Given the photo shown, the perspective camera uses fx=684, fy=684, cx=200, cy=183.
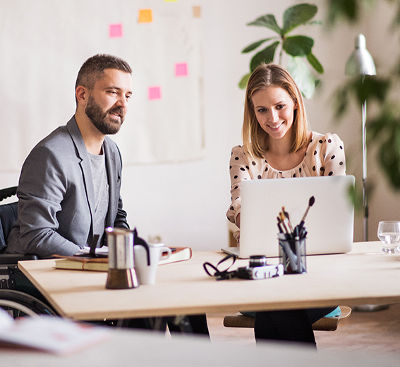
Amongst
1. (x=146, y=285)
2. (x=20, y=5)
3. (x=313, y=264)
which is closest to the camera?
(x=146, y=285)

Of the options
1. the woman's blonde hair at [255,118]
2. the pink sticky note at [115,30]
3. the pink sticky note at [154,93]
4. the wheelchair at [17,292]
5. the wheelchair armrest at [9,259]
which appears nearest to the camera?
the wheelchair at [17,292]

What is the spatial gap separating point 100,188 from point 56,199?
301mm

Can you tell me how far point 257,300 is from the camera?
1523 millimetres

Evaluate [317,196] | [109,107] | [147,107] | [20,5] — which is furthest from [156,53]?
A: [317,196]

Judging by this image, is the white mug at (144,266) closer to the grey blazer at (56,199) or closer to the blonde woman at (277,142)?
the grey blazer at (56,199)

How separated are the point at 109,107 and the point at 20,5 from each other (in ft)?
5.27

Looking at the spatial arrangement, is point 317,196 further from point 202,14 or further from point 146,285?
point 202,14

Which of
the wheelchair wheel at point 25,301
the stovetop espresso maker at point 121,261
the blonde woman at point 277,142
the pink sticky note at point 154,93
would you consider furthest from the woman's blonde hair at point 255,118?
the pink sticky note at point 154,93

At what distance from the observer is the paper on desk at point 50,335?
91 cm

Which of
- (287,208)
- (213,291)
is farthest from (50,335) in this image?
Answer: (287,208)

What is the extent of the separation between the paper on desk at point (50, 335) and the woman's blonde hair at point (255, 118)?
1.86 metres

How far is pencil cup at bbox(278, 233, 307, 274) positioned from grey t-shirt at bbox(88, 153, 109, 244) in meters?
1.09

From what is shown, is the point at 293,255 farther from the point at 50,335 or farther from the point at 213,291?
the point at 50,335

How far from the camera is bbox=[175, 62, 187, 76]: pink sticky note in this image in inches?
173
